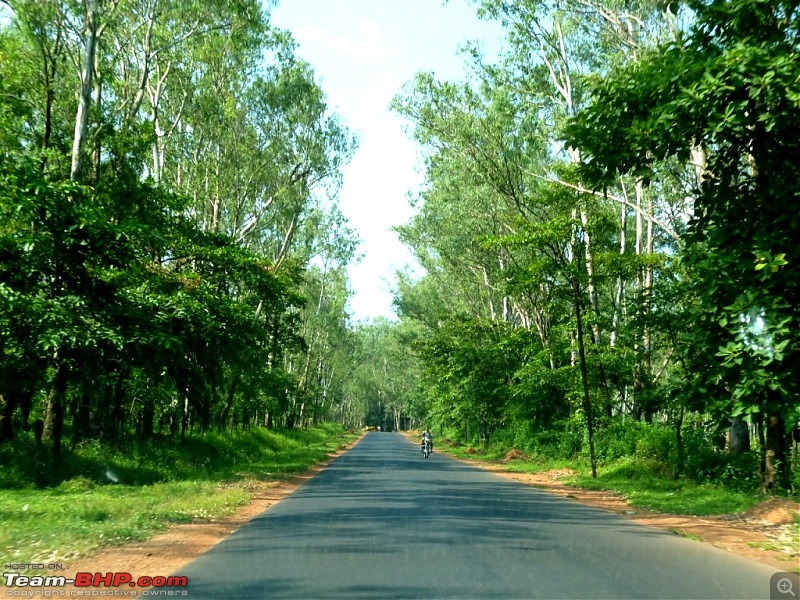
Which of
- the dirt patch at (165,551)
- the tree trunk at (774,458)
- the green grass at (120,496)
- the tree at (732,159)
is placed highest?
the tree at (732,159)

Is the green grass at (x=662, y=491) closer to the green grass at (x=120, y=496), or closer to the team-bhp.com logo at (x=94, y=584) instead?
the green grass at (x=120, y=496)

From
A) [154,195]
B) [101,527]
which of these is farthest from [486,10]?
[101,527]

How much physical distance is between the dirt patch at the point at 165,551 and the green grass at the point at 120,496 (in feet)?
0.82

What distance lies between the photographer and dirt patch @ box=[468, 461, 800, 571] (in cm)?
899

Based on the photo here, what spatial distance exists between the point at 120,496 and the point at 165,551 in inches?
230

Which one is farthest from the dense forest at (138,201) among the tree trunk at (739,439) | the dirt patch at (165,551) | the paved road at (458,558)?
the tree trunk at (739,439)

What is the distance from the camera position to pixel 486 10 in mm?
25594

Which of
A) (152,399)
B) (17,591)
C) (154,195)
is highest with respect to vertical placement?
(154,195)

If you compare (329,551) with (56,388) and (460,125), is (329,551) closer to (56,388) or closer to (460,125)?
(56,388)

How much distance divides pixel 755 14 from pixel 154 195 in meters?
15.0

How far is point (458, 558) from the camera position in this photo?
7.99m

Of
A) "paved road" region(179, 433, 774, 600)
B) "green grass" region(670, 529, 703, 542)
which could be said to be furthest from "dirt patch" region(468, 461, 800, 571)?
"paved road" region(179, 433, 774, 600)

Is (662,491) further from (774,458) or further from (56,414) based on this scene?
(56,414)

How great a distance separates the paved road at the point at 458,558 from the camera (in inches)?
260
